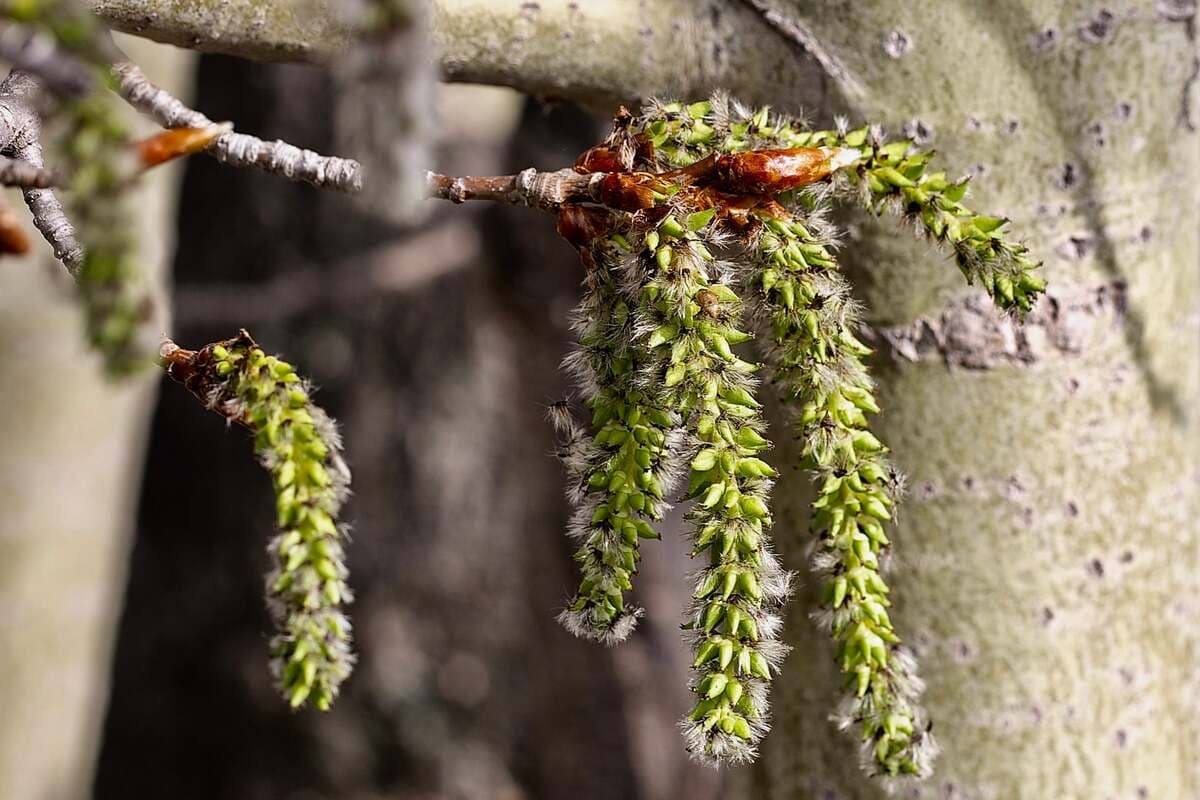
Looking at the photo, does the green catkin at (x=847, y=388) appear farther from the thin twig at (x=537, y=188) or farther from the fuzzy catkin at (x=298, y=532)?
the fuzzy catkin at (x=298, y=532)

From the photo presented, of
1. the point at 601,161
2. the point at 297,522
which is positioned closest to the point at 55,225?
the point at 297,522

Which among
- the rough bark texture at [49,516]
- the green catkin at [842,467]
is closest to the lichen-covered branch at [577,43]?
the green catkin at [842,467]

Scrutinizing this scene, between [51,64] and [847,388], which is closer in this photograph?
[51,64]

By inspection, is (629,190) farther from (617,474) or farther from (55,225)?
(55,225)

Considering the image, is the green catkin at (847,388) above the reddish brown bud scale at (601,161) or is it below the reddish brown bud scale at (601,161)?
below

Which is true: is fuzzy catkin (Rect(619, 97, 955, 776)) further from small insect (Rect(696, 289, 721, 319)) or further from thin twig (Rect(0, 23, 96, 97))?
thin twig (Rect(0, 23, 96, 97))

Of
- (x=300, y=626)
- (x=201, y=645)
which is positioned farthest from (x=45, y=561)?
(x=300, y=626)
